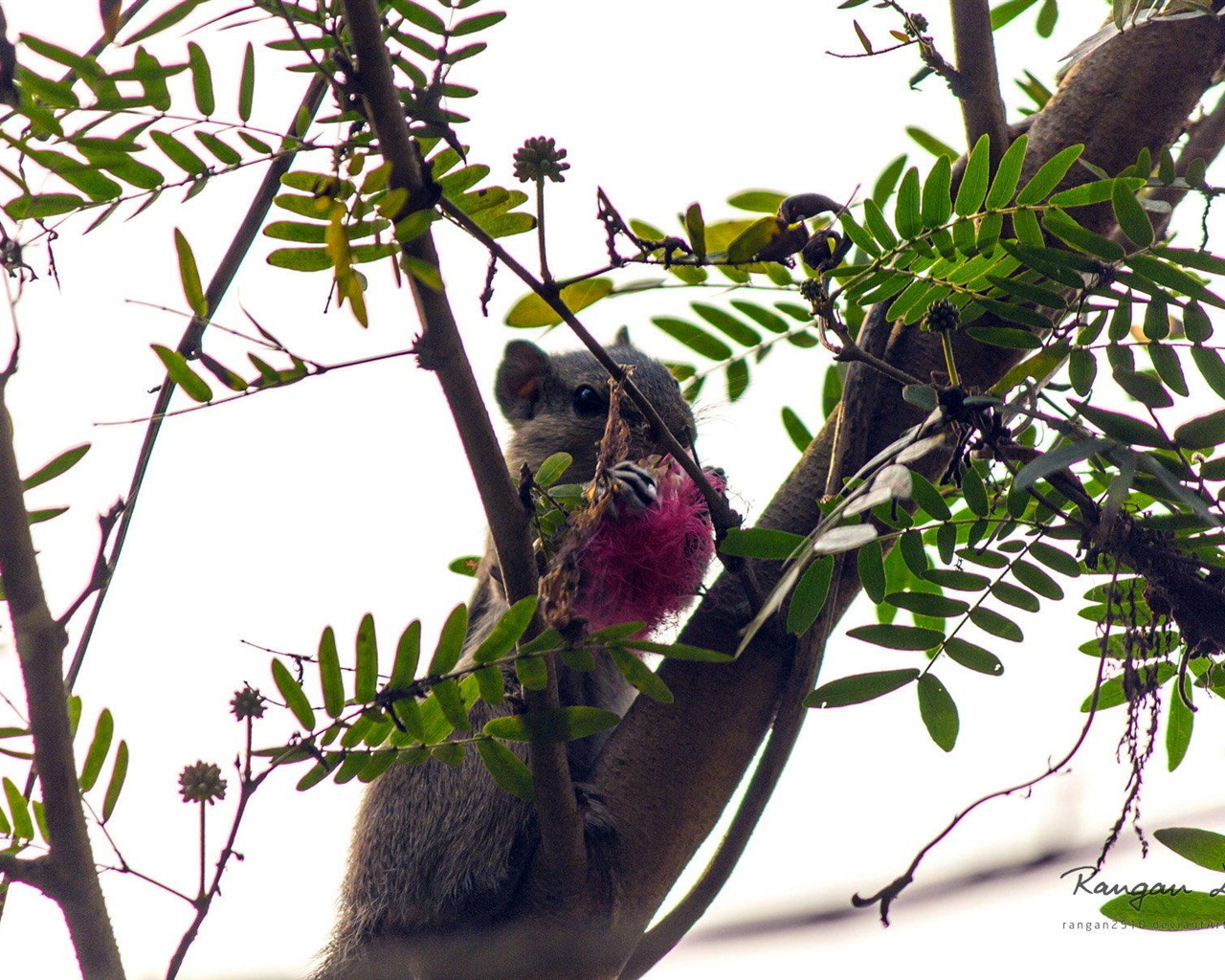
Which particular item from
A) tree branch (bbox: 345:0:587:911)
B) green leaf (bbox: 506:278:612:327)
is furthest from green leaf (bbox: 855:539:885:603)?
green leaf (bbox: 506:278:612:327)

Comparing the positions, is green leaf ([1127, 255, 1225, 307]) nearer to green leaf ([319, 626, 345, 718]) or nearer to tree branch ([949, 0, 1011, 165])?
tree branch ([949, 0, 1011, 165])

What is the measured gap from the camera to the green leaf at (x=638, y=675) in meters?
2.46

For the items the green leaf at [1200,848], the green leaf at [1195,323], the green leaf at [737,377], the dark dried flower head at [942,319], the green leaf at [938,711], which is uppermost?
the green leaf at [737,377]

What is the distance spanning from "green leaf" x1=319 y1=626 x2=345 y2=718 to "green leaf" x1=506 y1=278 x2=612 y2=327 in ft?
2.74

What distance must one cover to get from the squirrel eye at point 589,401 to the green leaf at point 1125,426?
2.83 metres

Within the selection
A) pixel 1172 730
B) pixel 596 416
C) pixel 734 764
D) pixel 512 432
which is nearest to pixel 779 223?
pixel 734 764

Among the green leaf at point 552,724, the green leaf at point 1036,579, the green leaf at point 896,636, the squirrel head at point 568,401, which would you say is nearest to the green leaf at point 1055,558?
the green leaf at point 1036,579

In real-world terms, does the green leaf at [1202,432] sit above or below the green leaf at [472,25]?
below

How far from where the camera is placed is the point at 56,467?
2678mm

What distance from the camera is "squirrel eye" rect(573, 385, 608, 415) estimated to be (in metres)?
4.97

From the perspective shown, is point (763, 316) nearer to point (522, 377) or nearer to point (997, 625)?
point (997, 625)

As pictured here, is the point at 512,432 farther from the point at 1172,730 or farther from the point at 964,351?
the point at 1172,730

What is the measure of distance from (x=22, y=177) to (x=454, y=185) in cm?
85

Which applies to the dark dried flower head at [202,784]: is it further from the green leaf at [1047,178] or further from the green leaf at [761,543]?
the green leaf at [1047,178]
